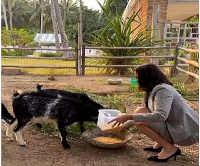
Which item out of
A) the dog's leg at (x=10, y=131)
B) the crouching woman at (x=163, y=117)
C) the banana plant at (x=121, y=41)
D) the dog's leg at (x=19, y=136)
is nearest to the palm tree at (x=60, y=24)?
the banana plant at (x=121, y=41)

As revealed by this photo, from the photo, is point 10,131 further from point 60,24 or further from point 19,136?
point 60,24

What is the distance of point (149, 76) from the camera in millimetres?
3076

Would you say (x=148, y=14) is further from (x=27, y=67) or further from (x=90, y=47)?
(x=27, y=67)

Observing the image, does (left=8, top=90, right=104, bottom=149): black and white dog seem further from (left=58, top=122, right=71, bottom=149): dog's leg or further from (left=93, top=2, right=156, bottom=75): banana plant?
(left=93, top=2, right=156, bottom=75): banana plant

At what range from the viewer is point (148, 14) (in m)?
12.0

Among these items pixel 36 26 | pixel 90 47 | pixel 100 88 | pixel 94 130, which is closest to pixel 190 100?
pixel 100 88

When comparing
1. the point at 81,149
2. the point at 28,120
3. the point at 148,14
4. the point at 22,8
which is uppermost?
the point at 22,8

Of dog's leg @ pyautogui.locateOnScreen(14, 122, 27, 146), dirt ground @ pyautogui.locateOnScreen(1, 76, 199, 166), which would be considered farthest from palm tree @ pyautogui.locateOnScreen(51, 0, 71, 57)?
dog's leg @ pyautogui.locateOnScreen(14, 122, 27, 146)

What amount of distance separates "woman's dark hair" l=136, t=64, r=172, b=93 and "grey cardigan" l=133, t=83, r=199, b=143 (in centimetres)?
7

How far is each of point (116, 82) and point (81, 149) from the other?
16.2 feet

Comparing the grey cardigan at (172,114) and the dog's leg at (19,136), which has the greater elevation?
the grey cardigan at (172,114)

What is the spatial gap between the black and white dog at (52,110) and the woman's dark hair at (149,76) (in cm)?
72

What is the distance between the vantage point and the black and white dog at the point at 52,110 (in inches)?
138

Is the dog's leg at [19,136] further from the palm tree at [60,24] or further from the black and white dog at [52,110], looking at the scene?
the palm tree at [60,24]
